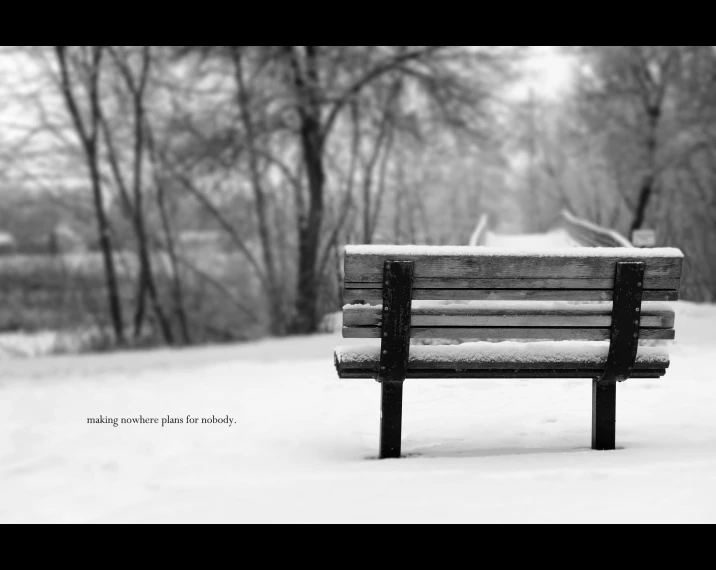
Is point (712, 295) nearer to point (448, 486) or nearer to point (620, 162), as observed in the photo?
point (620, 162)

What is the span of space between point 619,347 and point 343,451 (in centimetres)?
172

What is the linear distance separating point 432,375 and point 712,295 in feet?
42.4

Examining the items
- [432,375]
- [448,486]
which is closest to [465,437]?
[432,375]

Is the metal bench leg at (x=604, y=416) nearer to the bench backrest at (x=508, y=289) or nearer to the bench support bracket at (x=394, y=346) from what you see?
the bench backrest at (x=508, y=289)

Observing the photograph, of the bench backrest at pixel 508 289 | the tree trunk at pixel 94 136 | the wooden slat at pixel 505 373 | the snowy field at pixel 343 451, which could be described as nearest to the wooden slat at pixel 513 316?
the bench backrest at pixel 508 289

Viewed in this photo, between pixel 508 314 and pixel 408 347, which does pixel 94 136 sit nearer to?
pixel 408 347

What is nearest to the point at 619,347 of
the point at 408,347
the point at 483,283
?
the point at 483,283

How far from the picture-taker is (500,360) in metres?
4.14

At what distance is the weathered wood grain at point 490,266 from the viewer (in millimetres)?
3936

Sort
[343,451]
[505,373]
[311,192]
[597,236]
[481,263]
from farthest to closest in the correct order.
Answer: [311,192], [597,236], [343,451], [505,373], [481,263]

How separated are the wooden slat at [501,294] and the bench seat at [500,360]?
0.30m

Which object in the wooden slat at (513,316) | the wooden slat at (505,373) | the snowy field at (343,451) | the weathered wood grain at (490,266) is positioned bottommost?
the snowy field at (343,451)

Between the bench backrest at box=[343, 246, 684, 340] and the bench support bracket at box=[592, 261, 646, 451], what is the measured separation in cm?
5
